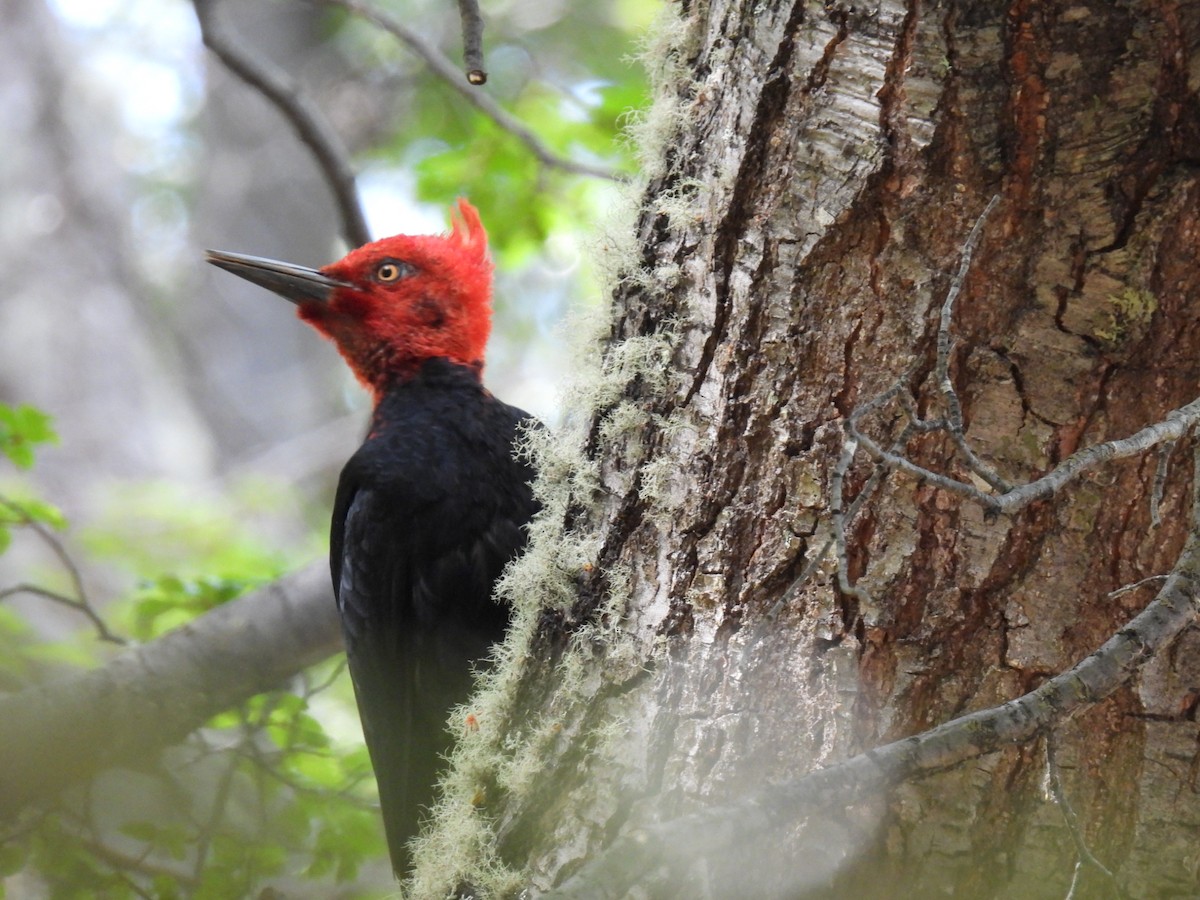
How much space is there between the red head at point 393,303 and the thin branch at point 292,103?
0.14 m

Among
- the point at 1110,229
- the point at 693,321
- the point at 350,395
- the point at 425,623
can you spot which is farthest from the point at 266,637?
the point at 350,395

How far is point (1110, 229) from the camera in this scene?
129cm

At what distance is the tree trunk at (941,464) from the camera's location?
4.22ft

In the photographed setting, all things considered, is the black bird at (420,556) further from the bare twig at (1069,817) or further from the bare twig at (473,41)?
the bare twig at (1069,817)

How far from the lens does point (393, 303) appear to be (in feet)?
10.1

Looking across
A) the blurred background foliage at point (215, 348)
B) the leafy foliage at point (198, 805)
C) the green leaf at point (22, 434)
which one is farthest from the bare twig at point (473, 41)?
the green leaf at point (22, 434)

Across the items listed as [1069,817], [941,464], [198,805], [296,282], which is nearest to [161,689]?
[198,805]

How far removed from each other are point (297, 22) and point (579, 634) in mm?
7251

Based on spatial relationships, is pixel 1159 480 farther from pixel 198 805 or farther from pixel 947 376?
pixel 198 805

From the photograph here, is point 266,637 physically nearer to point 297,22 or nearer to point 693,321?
point 693,321

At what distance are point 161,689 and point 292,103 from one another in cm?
147

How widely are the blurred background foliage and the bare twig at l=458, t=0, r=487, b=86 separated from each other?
312mm

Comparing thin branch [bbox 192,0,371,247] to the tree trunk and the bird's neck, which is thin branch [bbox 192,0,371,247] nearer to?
the bird's neck

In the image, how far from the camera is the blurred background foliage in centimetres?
253
